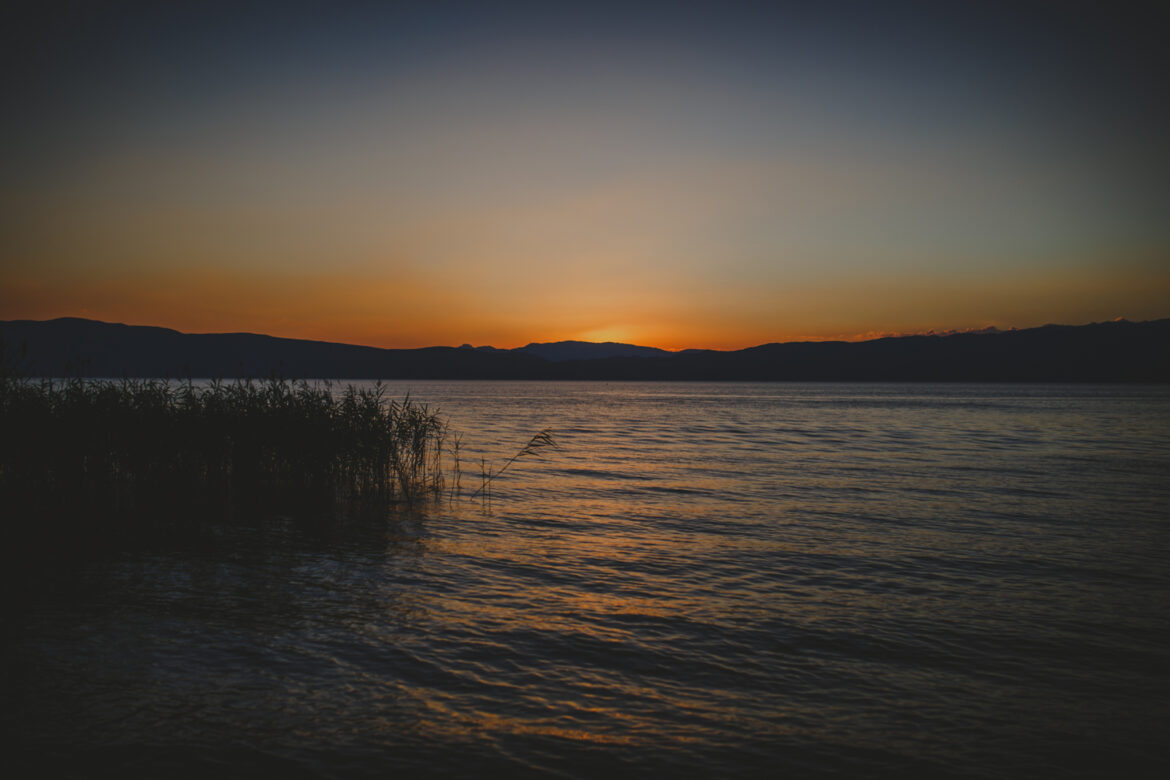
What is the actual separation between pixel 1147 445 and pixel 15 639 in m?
59.8

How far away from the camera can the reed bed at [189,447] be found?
18.6 metres

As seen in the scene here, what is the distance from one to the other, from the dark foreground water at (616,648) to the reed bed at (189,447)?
3904 mm

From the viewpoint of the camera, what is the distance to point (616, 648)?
10.2m

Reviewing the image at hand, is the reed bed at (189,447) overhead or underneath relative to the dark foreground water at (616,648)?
overhead

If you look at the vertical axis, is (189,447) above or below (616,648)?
above

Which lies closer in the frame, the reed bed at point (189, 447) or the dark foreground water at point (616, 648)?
the dark foreground water at point (616, 648)

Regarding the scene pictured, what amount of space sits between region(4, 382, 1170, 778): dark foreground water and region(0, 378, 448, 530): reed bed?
390 cm

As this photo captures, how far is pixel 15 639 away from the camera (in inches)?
393

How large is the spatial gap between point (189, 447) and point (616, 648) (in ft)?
60.3

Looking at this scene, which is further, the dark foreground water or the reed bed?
the reed bed

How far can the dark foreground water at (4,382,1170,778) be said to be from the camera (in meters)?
7.16

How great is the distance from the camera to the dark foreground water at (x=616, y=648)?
716 cm

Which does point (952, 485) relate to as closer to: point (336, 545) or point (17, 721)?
point (336, 545)

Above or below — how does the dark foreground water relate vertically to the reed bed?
below
